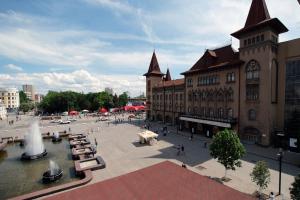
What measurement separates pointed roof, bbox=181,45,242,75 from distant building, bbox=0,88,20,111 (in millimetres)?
148855

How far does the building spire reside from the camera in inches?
1098

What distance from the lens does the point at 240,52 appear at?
29.5m

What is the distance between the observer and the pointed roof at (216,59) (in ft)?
106

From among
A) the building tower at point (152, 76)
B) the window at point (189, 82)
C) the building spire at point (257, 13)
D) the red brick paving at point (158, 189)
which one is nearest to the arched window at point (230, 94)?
the window at point (189, 82)

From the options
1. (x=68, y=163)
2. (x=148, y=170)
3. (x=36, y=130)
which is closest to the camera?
(x=148, y=170)

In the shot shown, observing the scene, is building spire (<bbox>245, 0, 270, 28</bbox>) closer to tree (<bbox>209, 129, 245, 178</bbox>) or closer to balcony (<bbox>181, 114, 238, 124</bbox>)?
balcony (<bbox>181, 114, 238, 124</bbox>)

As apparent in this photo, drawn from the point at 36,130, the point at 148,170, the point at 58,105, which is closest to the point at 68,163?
the point at 36,130

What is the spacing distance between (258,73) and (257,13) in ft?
32.4

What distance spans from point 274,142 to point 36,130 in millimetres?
34646

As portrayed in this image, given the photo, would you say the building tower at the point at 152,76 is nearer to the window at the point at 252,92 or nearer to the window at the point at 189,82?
the window at the point at 189,82

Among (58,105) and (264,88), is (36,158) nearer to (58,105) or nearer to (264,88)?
(264,88)

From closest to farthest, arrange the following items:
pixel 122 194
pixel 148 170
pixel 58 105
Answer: pixel 122 194, pixel 148 170, pixel 58 105

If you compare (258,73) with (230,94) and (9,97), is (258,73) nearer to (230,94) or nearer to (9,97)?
(230,94)

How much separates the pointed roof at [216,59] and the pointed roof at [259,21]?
4.11 meters
